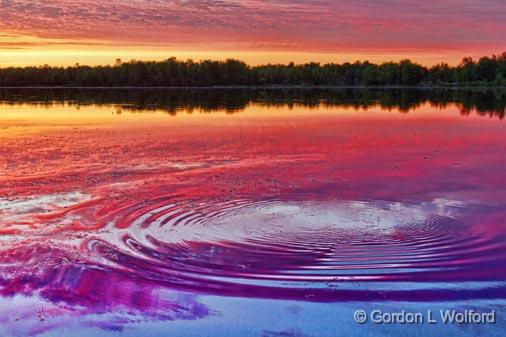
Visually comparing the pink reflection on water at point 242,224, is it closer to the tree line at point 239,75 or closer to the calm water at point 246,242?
the calm water at point 246,242

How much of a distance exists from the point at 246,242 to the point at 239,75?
501 feet

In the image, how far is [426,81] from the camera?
15550 centimetres

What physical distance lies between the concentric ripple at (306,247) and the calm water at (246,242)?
0.11ft

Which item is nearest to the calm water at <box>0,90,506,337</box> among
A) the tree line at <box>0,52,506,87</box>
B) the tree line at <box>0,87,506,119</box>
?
the tree line at <box>0,87,506,119</box>

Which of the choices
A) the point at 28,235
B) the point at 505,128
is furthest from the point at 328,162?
the point at 505,128

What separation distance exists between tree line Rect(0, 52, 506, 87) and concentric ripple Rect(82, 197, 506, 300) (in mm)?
144129

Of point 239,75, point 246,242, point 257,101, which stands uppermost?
point 239,75

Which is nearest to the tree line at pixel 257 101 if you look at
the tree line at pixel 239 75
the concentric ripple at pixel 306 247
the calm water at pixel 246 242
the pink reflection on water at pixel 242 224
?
the pink reflection on water at pixel 242 224

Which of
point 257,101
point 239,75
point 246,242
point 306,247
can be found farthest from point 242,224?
point 239,75

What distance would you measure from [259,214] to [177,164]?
6959mm

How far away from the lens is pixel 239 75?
160625mm

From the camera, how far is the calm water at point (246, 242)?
25.0 feet

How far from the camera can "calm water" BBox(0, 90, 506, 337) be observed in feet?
25.0

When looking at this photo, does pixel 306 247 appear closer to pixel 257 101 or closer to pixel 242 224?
pixel 242 224
